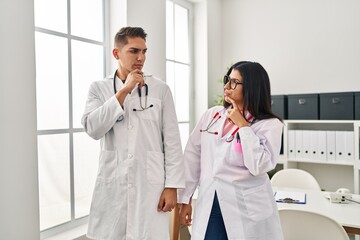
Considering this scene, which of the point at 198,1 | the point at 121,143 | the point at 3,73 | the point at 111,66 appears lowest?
the point at 121,143

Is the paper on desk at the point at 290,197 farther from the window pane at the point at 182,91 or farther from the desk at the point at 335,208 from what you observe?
the window pane at the point at 182,91

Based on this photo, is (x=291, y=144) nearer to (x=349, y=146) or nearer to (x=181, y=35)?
(x=349, y=146)

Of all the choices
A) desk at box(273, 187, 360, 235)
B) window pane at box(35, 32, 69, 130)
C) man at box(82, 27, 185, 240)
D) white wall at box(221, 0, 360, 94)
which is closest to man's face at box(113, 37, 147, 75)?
man at box(82, 27, 185, 240)

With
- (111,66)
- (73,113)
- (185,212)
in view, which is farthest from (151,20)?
(185,212)

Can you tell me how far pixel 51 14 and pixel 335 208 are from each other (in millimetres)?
2213

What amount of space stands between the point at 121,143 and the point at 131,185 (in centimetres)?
20

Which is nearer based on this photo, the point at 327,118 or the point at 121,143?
the point at 121,143

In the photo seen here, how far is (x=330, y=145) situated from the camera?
314 cm

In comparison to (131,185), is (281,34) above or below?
above

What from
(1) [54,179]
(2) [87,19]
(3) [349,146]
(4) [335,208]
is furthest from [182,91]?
(4) [335,208]

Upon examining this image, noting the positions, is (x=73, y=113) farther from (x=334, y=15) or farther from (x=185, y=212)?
(x=334, y=15)

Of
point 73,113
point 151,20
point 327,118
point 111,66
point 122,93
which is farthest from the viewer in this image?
point 327,118

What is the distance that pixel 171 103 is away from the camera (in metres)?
1.65

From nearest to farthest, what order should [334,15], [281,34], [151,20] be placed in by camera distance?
1. [151,20]
2. [334,15]
3. [281,34]
